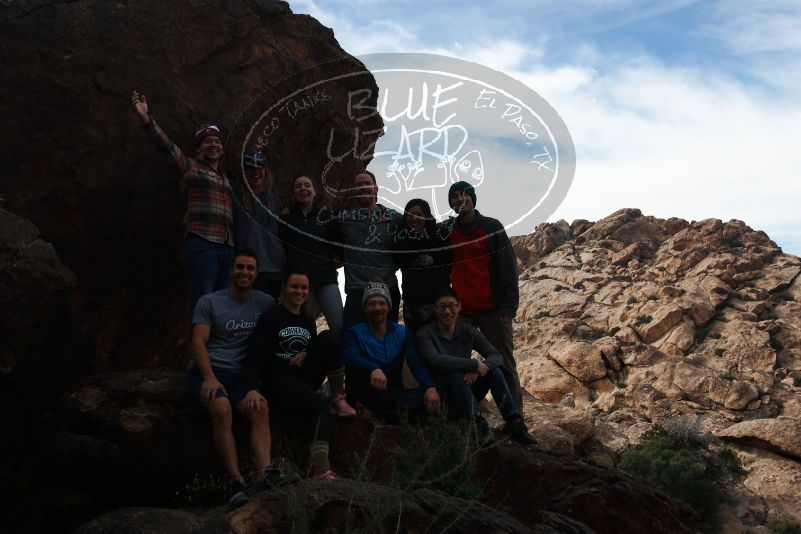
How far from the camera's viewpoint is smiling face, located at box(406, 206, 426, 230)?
6766 mm

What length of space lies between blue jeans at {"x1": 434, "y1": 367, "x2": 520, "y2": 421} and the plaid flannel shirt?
253 cm

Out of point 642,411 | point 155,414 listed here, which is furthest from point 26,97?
point 642,411

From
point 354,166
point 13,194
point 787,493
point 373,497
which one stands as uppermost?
point 354,166

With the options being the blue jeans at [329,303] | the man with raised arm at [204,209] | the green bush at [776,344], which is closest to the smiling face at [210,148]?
the man with raised arm at [204,209]

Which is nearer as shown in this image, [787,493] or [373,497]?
[373,497]

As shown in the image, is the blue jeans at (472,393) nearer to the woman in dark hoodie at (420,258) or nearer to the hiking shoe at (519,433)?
the hiking shoe at (519,433)

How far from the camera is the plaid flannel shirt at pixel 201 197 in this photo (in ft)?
20.7

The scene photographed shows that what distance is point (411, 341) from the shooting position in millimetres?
6340

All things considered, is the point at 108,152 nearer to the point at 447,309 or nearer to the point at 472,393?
the point at 447,309

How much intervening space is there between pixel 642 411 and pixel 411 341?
24031 mm

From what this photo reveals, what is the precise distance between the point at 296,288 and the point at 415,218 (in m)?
1.69

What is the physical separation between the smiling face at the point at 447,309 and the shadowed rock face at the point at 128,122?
3.28 meters

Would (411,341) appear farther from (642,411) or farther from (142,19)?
(642,411)

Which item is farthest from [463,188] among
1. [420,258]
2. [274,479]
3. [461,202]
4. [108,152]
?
[108,152]
